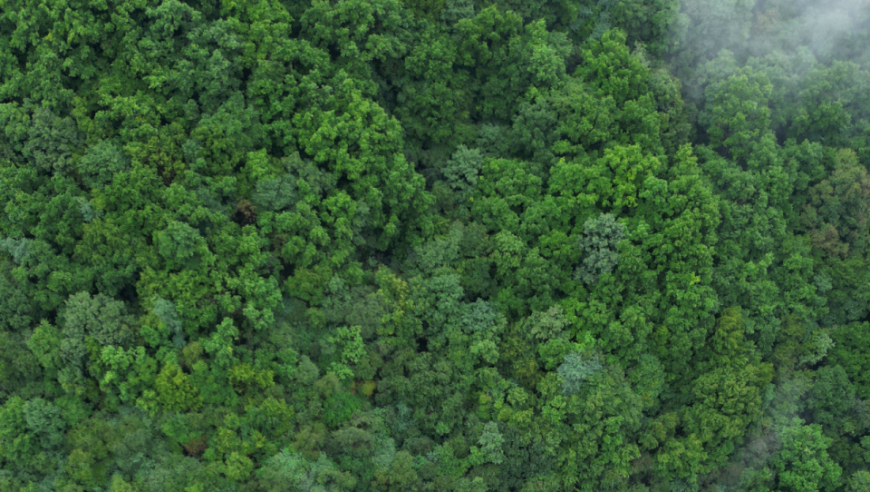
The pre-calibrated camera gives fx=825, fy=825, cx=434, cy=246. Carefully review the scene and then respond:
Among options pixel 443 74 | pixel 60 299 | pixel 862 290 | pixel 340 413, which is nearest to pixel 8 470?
pixel 60 299

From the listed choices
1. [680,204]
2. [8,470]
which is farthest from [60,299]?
[680,204]

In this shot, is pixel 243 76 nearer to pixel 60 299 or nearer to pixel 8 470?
pixel 60 299

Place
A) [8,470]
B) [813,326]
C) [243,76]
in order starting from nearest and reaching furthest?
[8,470] < [243,76] < [813,326]

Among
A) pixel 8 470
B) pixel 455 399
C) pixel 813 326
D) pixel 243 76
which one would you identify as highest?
pixel 813 326

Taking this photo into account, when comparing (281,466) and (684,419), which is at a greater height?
(684,419)

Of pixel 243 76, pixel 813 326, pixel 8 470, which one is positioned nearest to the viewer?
pixel 8 470

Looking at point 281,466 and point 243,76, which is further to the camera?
point 243,76
